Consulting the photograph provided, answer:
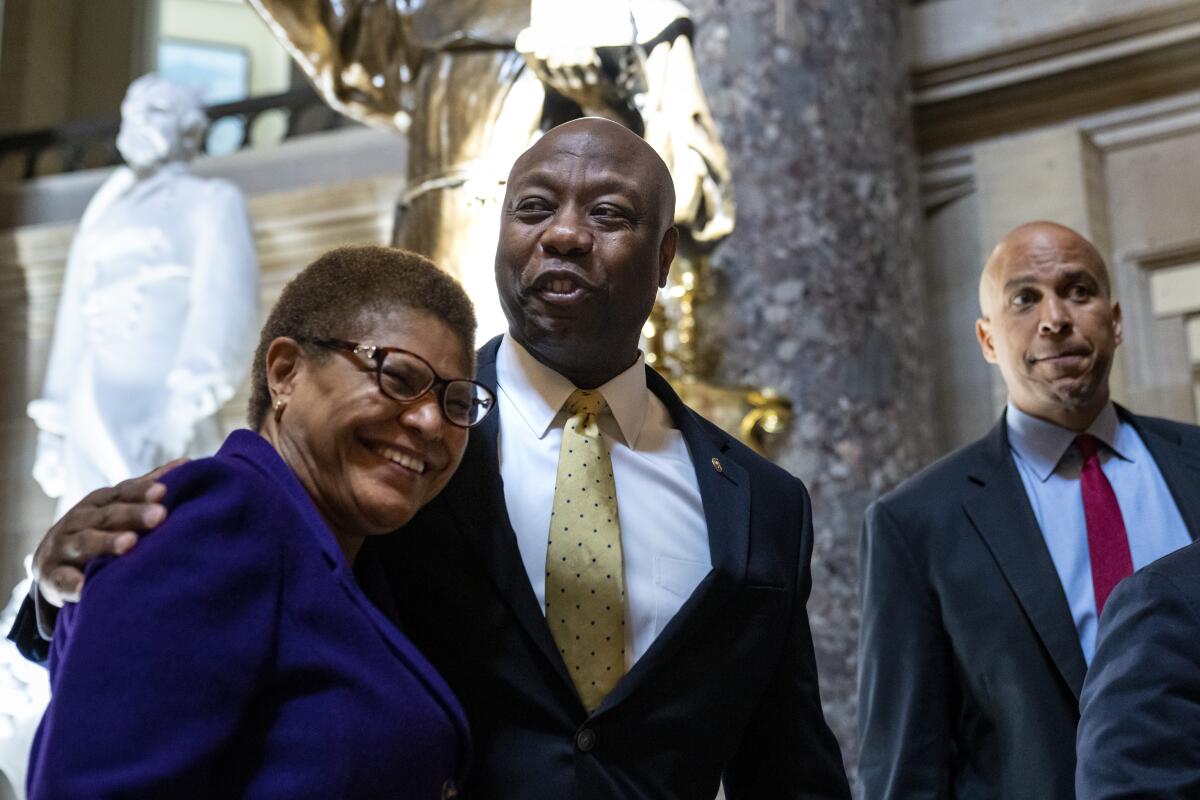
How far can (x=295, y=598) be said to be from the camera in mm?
1701

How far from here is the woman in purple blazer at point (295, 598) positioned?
1.55 metres

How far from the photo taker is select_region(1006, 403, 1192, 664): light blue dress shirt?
9.34 feet

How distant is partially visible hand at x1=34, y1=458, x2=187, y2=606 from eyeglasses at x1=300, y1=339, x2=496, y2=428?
23 centimetres

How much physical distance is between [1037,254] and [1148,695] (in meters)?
1.27

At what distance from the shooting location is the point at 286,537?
1724 mm

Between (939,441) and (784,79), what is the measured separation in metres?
1.44

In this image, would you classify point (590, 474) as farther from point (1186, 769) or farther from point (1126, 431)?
point (1126, 431)

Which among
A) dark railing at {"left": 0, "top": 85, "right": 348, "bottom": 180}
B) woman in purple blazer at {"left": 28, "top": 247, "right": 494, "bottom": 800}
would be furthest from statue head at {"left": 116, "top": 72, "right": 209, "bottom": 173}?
woman in purple blazer at {"left": 28, "top": 247, "right": 494, "bottom": 800}

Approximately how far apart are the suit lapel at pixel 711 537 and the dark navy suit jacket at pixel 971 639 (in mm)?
767

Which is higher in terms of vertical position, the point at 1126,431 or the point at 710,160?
the point at 710,160

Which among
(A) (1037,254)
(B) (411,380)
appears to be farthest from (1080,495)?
(B) (411,380)

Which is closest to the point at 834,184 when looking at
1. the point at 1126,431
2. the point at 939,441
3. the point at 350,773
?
the point at 939,441

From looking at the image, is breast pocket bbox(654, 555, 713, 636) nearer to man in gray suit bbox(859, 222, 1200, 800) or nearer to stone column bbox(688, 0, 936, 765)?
man in gray suit bbox(859, 222, 1200, 800)

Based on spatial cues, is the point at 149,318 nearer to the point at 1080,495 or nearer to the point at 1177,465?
the point at 1080,495
